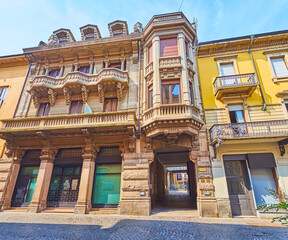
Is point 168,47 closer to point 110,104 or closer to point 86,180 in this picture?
point 110,104

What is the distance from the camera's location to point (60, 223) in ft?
25.8

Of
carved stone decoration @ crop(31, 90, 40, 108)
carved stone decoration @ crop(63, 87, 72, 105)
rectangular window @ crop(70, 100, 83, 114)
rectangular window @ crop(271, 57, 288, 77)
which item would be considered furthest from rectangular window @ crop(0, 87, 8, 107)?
rectangular window @ crop(271, 57, 288, 77)

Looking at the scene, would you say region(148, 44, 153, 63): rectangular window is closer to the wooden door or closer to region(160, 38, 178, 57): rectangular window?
region(160, 38, 178, 57): rectangular window

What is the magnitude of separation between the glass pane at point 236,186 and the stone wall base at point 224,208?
0.90 m

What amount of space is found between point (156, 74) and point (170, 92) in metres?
1.65

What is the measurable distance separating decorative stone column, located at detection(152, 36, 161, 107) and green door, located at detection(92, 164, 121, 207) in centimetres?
529

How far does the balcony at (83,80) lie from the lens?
40.8ft

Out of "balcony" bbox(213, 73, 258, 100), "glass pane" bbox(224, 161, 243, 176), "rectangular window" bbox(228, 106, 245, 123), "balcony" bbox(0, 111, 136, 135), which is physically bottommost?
"glass pane" bbox(224, 161, 243, 176)

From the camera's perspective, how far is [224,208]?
946cm

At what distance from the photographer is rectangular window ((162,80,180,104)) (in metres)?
11.1

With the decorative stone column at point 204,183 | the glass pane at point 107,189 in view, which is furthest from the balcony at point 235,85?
the glass pane at point 107,189

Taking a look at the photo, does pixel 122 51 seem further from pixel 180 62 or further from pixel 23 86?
pixel 23 86

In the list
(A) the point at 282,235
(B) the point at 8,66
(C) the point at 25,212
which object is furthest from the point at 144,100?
(B) the point at 8,66

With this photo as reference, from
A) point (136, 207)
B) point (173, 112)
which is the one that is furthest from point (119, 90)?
point (136, 207)
